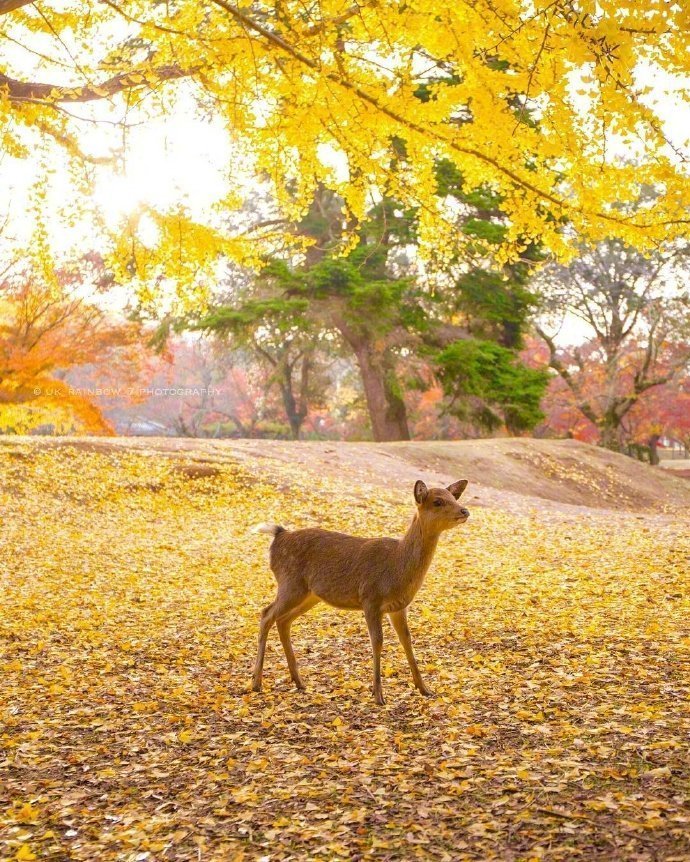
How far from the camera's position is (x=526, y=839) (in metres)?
3.39

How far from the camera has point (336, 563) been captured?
17.4ft

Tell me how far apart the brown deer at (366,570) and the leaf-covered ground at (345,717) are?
396mm

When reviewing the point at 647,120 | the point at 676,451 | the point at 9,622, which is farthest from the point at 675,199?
the point at 676,451

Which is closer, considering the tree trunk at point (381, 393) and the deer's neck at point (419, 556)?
the deer's neck at point (419, 556)

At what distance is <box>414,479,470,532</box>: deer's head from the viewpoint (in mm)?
4918

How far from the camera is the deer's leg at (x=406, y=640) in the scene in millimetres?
5199

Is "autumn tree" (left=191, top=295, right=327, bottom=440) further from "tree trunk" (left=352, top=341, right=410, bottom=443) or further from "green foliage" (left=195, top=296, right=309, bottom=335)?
"tree trunk" (left=352, top=341, right=410, bottom=443)

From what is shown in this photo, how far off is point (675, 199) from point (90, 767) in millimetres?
5543

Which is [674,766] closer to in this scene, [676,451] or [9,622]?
[9,622]

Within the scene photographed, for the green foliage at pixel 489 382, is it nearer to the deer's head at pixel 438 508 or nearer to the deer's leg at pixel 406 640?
the deer's leg at pixel 406 640

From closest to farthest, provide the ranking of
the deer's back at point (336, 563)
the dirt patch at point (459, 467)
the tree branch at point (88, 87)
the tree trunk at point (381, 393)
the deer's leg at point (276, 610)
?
1. the deer's back at point (336, 563)
2. the deer's leg at point (276, 610)
3. the tree branch at point (88, 87)
4. the dirt patch at point (459, 467)
5. the tree trunk at point (381, 393)

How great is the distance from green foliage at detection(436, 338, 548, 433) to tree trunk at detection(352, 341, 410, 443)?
133cm

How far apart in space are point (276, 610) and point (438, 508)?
122 cm

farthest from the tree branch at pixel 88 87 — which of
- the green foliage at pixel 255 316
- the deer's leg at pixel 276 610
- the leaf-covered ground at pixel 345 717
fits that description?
the green foliage at pixel 255 316
